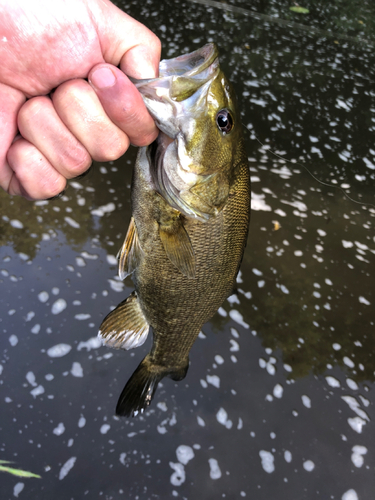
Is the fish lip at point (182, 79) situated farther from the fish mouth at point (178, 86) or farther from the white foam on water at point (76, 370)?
the white foam on water at point (76, 370)

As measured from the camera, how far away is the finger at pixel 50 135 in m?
1.09

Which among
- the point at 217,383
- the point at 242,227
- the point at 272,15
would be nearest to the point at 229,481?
the point at 217,383

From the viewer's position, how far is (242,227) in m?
1.36

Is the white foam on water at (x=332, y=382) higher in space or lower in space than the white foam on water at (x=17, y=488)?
lower

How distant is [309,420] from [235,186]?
4.16 ft

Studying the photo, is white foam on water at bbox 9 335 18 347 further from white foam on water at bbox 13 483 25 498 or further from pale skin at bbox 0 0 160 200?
pale skin at bbox 0 0 160 200

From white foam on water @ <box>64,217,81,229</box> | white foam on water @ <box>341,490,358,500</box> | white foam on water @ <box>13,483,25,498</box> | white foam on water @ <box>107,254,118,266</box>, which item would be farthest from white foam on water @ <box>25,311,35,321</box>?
white foam on water @ <box>341,490,358,500</box>

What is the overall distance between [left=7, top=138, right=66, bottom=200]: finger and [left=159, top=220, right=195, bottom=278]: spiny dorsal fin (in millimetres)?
358

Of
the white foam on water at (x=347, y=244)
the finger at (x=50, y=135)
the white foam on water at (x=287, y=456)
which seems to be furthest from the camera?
the white foam on water at (x=347, y=244)

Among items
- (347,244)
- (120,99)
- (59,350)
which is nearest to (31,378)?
(59,350)

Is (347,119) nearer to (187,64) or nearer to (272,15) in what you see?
(272,15)

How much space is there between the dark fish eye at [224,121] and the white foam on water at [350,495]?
161cm

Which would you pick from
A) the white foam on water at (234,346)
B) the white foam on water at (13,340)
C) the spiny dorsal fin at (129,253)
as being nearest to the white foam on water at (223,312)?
the white foam on water at (234,346)

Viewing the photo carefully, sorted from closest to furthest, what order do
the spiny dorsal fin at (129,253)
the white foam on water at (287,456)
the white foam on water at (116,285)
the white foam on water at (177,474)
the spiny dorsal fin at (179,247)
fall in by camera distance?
1. the spiny dorsal fin at (179,247)
2. the spiny dorsal fin at (129,253)
3. the white foam on water at (177,474)
4. the white foam on water at (287,456)
5. the white foam on water at (116,285)
